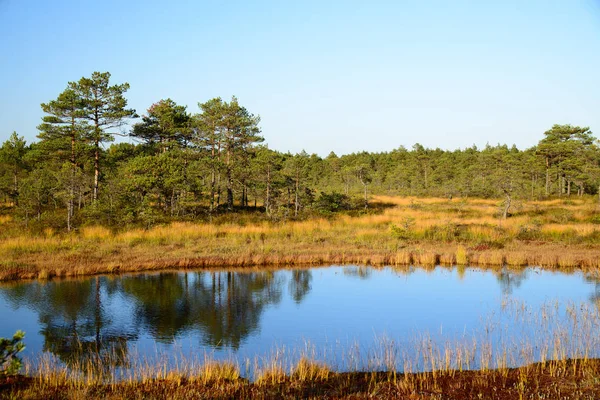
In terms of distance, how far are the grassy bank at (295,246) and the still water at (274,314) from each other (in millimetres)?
1501

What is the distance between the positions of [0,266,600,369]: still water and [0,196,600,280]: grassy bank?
150 centimetres

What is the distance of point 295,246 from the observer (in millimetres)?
24391

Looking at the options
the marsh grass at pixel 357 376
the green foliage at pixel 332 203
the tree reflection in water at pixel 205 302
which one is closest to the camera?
the marsh grass at pixel 357 376

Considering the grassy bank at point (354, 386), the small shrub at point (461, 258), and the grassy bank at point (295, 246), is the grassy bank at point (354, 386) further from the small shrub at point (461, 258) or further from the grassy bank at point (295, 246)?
the small shrub at point (461, 258)

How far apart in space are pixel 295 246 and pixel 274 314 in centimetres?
1063

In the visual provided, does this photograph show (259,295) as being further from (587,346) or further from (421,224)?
(421,224)

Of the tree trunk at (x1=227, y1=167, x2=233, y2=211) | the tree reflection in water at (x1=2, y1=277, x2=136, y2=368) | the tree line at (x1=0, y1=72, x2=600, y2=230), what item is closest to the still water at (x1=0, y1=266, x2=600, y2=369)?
the tree reflection in water at (x1=2, y1=277, x2=136, y2=368)

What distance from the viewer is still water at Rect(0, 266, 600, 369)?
35.4 ft

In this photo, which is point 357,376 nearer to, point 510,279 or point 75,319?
point 75,319

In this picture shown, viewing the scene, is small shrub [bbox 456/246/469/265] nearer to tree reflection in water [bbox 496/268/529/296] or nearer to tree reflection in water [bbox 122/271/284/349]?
tree reflection in water [bbox 496/268/529/296]

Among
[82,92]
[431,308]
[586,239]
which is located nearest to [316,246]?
[431,308]

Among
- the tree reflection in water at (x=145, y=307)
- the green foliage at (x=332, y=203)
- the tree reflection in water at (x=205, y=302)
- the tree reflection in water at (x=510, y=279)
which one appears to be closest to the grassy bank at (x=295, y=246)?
the tree reflection in water at (x=510, y=279)

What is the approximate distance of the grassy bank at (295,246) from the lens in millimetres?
20312

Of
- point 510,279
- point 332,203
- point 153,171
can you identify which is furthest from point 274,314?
point 332,203
